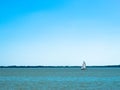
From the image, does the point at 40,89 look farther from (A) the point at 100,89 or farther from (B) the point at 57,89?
(A) the point at 100,89

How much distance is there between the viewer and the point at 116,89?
177 feet

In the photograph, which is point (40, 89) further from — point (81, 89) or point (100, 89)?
point (100, 89)

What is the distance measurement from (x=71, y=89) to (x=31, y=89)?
26.3 ft

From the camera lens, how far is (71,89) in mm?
54188

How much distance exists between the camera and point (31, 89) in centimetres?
5466

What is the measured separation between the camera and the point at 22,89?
180 ft

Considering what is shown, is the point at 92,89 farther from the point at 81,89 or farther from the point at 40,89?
the point at 40,89

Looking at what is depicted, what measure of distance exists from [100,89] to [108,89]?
1562 mm

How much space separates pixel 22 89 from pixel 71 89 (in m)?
9.87

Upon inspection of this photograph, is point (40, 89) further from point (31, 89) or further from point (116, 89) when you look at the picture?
point (116, 89)

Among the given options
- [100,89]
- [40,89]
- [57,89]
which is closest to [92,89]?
[100,89]

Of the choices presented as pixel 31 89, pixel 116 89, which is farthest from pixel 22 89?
pixel 116 89

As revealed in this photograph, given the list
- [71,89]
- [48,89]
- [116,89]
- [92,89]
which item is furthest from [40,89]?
[116,89]

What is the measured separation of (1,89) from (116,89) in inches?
904
